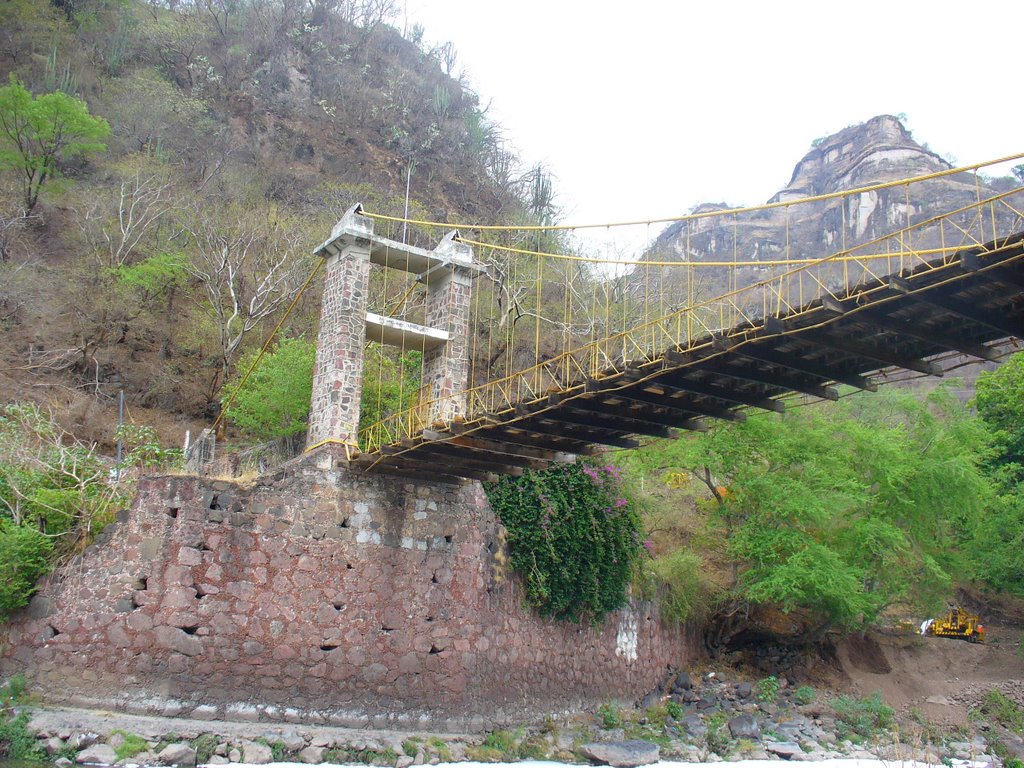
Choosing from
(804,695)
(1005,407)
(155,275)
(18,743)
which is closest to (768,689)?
(804,695)

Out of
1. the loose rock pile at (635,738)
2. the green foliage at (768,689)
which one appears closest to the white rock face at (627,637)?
the loose rock pile at (635,738)

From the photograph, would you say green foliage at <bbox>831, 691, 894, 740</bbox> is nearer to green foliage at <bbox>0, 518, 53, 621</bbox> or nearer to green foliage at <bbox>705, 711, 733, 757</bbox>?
green foliage at <bbox>705, 711, 733, 757</bbox>

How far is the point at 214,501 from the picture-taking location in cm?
1472

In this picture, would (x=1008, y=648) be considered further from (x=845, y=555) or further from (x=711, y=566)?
(x=711, y=566)

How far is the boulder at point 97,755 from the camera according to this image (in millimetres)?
12078

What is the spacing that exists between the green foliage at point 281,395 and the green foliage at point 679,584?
9.18 m

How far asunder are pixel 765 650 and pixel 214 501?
15.4m

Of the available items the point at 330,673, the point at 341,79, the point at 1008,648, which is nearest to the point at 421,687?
the point at 330,673

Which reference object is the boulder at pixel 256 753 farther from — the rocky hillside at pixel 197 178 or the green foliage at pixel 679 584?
the rocky hillside at pixel 197 178

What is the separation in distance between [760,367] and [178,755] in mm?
9725

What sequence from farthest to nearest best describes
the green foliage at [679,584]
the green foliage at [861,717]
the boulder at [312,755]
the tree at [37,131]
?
the tree at [37,131] < the green foliage at [679,584] < the green foliage at [861,717] < the boulder at [312,755]

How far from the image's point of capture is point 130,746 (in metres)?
12.4

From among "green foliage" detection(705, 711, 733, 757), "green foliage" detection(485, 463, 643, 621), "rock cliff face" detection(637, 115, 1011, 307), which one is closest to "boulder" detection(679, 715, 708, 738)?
"green foliage" detection(705, 711, 733, 757)

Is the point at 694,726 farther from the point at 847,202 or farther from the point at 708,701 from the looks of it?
the point at 847,202
